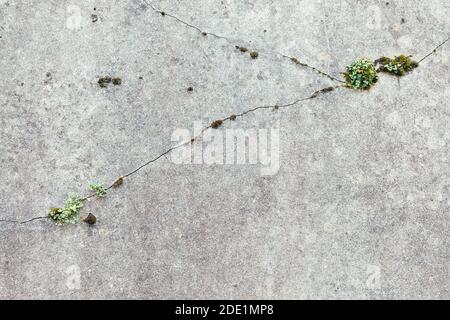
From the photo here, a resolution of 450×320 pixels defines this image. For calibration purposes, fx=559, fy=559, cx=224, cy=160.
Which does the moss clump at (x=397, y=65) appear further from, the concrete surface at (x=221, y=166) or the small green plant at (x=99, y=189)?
the small green plant at (x=99, y=189)

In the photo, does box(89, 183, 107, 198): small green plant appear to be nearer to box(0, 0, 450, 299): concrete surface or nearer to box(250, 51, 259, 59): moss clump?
box(0, 0, 450, 299): concrete surface

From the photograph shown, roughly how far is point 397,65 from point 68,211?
9.94 ft

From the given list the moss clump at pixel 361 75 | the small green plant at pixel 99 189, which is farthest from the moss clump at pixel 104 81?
the moss clump at pixel 361 75

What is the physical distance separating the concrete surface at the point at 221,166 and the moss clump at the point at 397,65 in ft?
0.24

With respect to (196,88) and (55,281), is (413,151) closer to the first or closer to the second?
(196,88)

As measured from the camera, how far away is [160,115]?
185 inches

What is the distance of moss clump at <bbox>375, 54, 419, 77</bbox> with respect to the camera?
479cm

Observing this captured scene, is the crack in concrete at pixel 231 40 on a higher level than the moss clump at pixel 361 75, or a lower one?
higher

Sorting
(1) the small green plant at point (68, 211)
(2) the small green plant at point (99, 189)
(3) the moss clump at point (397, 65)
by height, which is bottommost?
(1) the small green plant at point (68, 211)

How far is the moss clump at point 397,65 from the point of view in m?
4.79

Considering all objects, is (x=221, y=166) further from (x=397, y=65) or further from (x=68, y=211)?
(x=397, y=65)

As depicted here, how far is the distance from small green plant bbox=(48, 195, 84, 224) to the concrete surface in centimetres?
6

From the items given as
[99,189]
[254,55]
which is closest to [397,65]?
[254,55]
